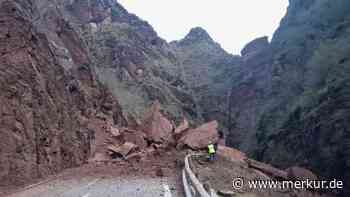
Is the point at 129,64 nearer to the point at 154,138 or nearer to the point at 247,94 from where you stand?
the point at 247,94

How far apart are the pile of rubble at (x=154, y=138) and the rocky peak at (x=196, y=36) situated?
111 m

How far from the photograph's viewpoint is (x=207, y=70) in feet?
392

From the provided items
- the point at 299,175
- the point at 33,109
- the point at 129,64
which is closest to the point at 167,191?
the point at 33,109

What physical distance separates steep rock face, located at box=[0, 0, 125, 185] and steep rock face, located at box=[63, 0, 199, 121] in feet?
120

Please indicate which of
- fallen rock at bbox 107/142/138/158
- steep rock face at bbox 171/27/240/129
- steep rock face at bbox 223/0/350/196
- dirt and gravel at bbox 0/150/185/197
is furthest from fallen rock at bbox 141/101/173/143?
steep rock face at bbox 171/27/240/129

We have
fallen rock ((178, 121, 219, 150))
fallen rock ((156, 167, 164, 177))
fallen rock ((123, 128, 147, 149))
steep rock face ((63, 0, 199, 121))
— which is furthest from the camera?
steep rock face ((63, 0, 199, 121))

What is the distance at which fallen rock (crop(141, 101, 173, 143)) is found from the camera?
28.6 metres

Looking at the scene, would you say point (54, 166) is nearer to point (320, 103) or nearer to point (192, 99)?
point (320, 103)

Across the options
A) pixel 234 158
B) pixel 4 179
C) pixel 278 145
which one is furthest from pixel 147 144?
pixel 278 145

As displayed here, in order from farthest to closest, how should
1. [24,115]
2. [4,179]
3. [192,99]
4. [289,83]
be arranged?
1. [192,99]
2. [289,83]
3. [24,115]
4. [4,179]

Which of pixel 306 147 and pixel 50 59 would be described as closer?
pixel 50 59

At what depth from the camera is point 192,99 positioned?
95250 millimetres

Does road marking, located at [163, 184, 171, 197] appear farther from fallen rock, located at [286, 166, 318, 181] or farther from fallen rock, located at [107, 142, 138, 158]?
fallen rock, located at [107, 142, 138, 158]

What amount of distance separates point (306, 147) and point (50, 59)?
25.7 metres
